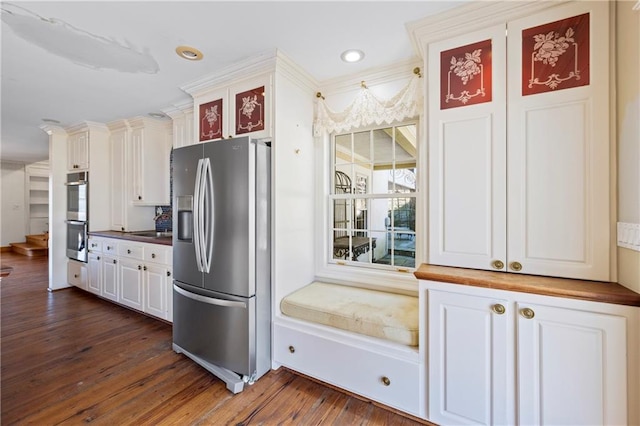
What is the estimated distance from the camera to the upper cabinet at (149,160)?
11.8 feet

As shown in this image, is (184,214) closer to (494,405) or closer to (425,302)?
(425,302)

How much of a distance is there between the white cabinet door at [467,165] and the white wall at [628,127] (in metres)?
0.45

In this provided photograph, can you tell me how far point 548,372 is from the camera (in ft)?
4.26

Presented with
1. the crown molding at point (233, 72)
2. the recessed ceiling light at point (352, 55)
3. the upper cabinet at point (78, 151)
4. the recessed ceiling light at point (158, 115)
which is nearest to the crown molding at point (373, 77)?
the recessed ceiling light at point (352, 55)

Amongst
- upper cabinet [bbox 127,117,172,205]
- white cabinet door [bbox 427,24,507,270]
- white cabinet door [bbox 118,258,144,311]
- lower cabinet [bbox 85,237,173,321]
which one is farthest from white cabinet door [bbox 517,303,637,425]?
upper cabinet [bbox 127,117,172,205]

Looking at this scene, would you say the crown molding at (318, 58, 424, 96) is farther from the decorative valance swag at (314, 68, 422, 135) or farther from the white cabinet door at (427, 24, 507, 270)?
the white cabinet door at (427, 24, 507, 270)

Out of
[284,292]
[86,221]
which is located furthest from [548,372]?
[86,221]

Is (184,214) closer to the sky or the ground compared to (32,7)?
closer to the ground

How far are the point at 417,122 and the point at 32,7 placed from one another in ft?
8.55

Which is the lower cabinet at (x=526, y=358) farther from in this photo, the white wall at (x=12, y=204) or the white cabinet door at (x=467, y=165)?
the white wall at (x=12, y=204)

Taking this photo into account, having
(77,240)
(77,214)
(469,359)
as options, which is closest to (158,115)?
(77,214)

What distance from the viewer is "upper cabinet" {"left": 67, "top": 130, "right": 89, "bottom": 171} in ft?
12.9

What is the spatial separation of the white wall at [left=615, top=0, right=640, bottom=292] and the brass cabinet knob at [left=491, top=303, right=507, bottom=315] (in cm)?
51

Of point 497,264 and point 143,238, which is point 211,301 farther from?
point 497,264
